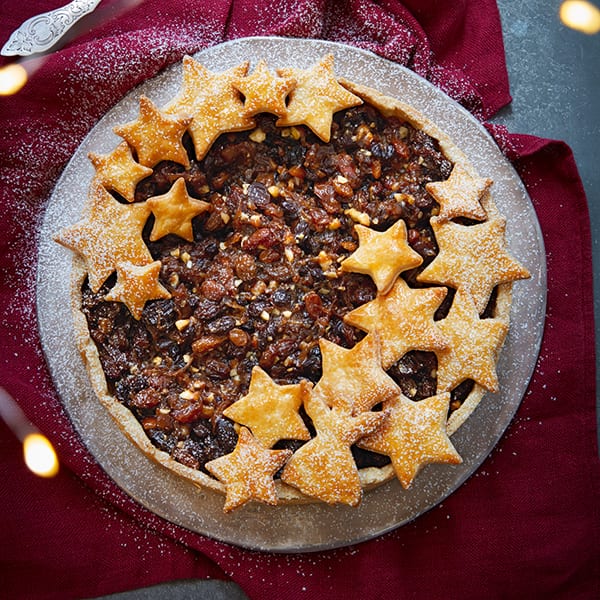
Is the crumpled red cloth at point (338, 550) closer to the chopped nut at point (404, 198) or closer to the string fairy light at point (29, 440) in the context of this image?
the string fairy light at point (29, 440)

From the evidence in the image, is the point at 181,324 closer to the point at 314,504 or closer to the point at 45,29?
the point at 314,504

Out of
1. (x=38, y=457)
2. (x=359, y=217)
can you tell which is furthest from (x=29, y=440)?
(x=359, y=217)

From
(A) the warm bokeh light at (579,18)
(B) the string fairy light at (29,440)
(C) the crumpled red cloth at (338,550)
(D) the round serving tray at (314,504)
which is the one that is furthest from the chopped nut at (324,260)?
(A) the warm bokeh light at (579,18)

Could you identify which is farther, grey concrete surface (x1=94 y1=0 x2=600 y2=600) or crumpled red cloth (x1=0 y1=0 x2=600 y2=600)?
grey concrete surface (x1=94 y1=0 x2=600 y2=600)

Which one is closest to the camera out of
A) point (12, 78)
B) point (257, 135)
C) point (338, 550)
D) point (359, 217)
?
point (359, 217)

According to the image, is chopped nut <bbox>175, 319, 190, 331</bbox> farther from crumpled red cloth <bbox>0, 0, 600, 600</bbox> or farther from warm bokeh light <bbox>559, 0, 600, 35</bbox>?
warm bokeh light <bbox>559, 0, 600, 35</bbox>

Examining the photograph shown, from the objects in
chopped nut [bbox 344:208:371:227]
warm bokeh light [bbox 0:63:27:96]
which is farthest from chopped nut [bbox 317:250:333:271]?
warm bokeh light [bbox 0:63:27:96]
